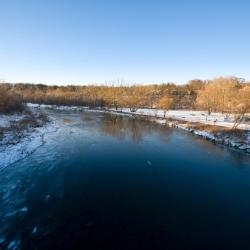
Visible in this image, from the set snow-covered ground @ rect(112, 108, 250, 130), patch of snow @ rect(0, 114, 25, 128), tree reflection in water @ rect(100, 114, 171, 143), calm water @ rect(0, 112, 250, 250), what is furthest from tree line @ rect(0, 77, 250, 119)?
calm water @ rect(0, 112, 250, 250)

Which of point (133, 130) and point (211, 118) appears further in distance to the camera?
point (211, 118)

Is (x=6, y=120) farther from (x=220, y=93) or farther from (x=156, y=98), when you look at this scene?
(x=156, y=98)

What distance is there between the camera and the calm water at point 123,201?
821cm

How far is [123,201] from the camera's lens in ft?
36.4

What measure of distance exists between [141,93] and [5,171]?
72.8 meters

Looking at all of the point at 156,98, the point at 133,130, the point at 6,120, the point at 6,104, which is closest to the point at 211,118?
the point at 133,130

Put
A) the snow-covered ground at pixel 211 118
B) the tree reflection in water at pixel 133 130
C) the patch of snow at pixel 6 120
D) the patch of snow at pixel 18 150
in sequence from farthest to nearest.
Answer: the snow-covered ground at pixel 211 118, the tree reflection in water at pixel 133 130, the patch of snow at pixel 6 120, the patch of snow at pixel 18 150

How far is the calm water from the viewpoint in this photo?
8.21 m

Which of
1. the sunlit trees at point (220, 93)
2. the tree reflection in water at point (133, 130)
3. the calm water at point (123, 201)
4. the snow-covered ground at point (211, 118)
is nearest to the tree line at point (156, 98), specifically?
the sunlit trees at point (220, 93)

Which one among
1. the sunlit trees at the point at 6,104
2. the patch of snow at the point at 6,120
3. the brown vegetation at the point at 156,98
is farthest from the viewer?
the brown vegetation at the point at 156,98

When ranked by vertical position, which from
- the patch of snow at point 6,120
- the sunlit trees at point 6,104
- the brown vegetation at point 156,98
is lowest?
the patch of snow at point 6,120

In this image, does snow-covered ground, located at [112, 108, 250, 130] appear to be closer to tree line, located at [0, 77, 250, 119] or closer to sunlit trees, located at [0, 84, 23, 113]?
tree line, located at [0, 77, 250, 119]

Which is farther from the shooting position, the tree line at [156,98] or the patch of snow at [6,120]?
the tree line at [156,98]

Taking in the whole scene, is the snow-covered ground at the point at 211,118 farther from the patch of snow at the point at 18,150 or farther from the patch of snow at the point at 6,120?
the patch of snow at the point at 6,120
